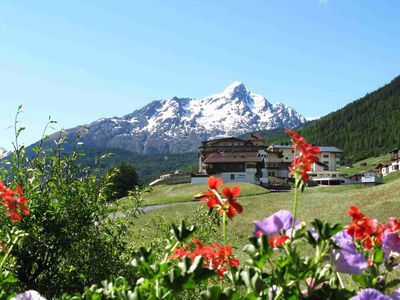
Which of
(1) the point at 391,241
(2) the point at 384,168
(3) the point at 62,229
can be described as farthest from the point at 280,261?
(2) the point at 384,168

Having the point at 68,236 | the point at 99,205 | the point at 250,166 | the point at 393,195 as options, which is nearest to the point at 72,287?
the point at 68,236

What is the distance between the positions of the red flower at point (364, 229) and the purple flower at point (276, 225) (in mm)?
250

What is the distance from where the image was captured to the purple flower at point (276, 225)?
1.84 meters

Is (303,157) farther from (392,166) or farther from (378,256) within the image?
(392,166)

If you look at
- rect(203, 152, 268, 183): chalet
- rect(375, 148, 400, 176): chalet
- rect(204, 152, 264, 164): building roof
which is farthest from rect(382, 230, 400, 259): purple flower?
rect(375, 148, 400, 176): chalet

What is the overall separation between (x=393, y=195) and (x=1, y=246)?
33.0m

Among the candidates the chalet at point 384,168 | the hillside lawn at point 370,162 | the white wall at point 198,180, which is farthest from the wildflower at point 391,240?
the hillside lawn at point 370,162

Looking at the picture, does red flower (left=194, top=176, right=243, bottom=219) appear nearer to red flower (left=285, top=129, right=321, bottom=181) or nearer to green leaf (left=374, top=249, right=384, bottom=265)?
red flower (left=285, top=129, right=321, bottom=181)

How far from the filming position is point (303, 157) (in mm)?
1812

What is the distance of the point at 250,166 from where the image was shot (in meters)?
84.8

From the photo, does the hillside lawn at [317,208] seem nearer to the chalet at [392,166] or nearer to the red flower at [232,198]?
the red flower at [232,198]

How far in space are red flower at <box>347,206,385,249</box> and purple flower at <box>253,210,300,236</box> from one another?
25 centimetres

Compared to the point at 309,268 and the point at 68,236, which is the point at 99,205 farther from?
the point at 309,268

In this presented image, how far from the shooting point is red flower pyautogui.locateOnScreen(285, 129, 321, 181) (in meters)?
1.80
